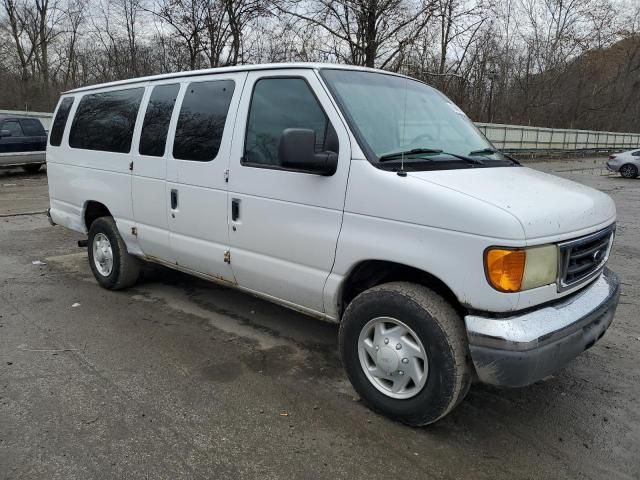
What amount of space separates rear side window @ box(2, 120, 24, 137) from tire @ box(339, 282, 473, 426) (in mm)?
16650

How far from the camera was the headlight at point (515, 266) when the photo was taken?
2.60 metres

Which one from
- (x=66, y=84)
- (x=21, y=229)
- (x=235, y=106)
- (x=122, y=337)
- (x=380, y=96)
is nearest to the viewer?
(x=380, y=96)

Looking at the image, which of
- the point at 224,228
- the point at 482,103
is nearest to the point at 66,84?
the point at 482,103

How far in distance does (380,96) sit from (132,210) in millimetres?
2678

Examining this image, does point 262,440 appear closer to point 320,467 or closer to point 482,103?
point 320,467

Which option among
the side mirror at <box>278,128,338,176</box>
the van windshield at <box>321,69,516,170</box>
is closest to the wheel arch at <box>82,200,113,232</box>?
the side mirror at <box>278,128,338,176</box>

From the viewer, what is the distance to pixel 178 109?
14.7 ft

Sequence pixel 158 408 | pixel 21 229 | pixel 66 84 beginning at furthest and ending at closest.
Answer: pixel 66 84 < pixel 21 229 < pixel 158 408

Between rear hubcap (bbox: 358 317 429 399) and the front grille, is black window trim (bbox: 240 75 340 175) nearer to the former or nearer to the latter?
rear hubcap (bbox: 358 317 429 399)

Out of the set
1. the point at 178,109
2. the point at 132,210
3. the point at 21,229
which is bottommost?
the point at 21,229

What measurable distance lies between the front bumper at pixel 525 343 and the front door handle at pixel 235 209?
6.16 feet

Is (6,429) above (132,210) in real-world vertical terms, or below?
below

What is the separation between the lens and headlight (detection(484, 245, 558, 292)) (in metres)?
2.60

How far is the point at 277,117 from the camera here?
369 centimetres
